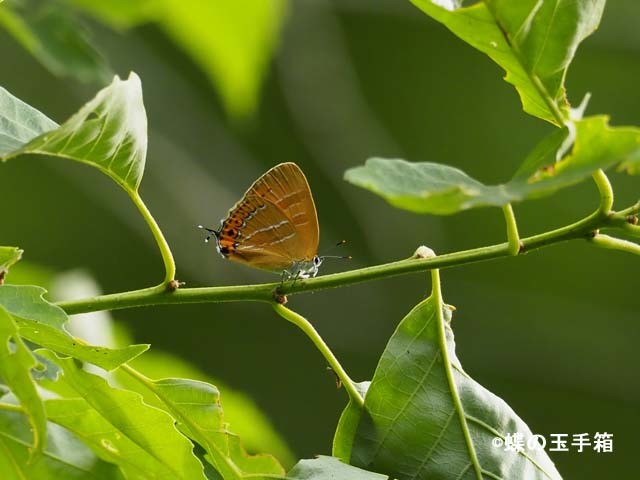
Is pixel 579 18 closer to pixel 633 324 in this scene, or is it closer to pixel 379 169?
pixel 379 169

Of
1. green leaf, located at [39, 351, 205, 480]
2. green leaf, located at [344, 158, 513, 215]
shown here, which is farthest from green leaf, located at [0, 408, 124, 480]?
green leaf, located at [344, 158, 513, 215]

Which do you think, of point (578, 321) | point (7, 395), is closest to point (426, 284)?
point (578, 321)

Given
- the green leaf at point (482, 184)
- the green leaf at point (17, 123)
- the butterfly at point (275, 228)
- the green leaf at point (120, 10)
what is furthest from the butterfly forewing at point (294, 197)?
the green leaf at point (120, 10)

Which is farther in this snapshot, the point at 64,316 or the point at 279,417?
the point at 279,417

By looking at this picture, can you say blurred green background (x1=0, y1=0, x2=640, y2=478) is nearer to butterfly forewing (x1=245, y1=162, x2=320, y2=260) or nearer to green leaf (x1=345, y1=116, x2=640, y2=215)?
butterfly forewing (x1=245, y1=162, x2=320, y2=260)

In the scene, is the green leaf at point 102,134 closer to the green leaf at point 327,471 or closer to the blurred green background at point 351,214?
the green leaf at point 327,471
